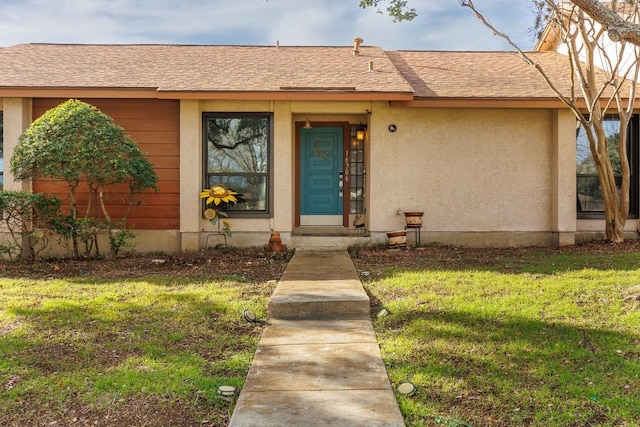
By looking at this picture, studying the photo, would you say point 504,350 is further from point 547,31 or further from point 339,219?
point 547,31

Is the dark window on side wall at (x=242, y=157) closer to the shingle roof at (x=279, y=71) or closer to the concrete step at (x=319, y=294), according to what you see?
the shingle roof at (x=279, y=71)

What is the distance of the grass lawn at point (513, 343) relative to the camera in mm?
3172

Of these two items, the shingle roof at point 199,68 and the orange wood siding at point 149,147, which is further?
the orange wood siding at point 149,147

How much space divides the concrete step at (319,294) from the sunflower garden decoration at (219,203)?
2.46 meters

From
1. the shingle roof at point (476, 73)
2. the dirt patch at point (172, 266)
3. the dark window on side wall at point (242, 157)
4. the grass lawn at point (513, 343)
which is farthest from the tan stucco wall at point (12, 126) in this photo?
the shingle roof at point (476, 73)

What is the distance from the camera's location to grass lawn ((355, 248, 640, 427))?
3172mm

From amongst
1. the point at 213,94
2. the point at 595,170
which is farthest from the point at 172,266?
the point at 595,170

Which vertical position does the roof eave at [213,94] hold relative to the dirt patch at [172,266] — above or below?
above

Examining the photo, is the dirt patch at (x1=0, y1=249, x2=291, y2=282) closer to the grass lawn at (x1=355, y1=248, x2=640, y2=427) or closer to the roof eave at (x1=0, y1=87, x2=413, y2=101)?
the grass lawn at (x1=355, y1=248, x2=640, y2=427)

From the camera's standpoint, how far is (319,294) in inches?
220

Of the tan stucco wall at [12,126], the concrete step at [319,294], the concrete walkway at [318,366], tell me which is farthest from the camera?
the tan stucco wall at [12,126]

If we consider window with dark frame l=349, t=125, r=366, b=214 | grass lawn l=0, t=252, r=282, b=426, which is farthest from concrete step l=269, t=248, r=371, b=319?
window with dark frame l=349, t=125, r=366, b=214

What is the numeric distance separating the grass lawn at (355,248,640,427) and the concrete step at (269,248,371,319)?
296 mm

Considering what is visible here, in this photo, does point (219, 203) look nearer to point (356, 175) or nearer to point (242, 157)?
point (242, 157)
